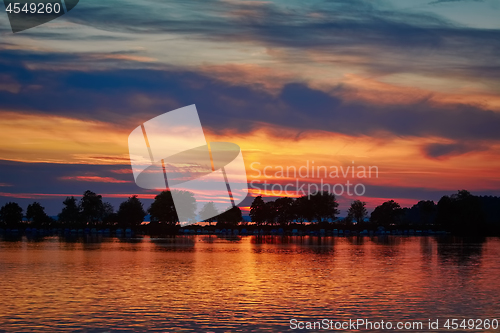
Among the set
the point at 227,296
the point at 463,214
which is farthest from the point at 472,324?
the point at 463,214

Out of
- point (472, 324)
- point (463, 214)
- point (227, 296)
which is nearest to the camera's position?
point (472, 324)

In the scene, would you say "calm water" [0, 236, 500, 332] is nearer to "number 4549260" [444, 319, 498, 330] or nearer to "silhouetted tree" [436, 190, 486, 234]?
"number 4549260" [444, 319, 498, 330]

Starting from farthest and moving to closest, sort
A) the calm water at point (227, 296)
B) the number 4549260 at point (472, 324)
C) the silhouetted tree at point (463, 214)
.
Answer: the silhouetted tree at point (463, 214), the calm water at point (227, 296), the number 4549260 at point (472, 324)

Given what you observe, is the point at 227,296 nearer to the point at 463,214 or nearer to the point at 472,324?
the point at 472,324

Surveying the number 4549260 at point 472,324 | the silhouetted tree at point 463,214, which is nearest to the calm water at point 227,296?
the number 4549260 at point 472,324

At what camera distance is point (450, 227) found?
195 metres

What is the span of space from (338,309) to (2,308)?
17.8m

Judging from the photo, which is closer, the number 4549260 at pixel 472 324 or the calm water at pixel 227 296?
the number 4549260 at pixel 472 324

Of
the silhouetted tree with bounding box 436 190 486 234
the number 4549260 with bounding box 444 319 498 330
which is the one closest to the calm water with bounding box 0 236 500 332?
the number 4549260 with bounding box 444 319 498 330

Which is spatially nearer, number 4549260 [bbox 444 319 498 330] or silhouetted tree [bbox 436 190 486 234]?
number 4549260 [bbox 444 319 498 330]

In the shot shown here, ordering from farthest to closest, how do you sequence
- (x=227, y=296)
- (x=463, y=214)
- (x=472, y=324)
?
(x=463, y=214), (x=227, y=296), (x=472, y=324)

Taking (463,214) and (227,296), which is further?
(463,214)

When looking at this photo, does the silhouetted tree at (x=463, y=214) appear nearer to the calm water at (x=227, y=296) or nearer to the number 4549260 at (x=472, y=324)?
the calm water at (x=227, y=296)

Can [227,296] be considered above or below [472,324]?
above
